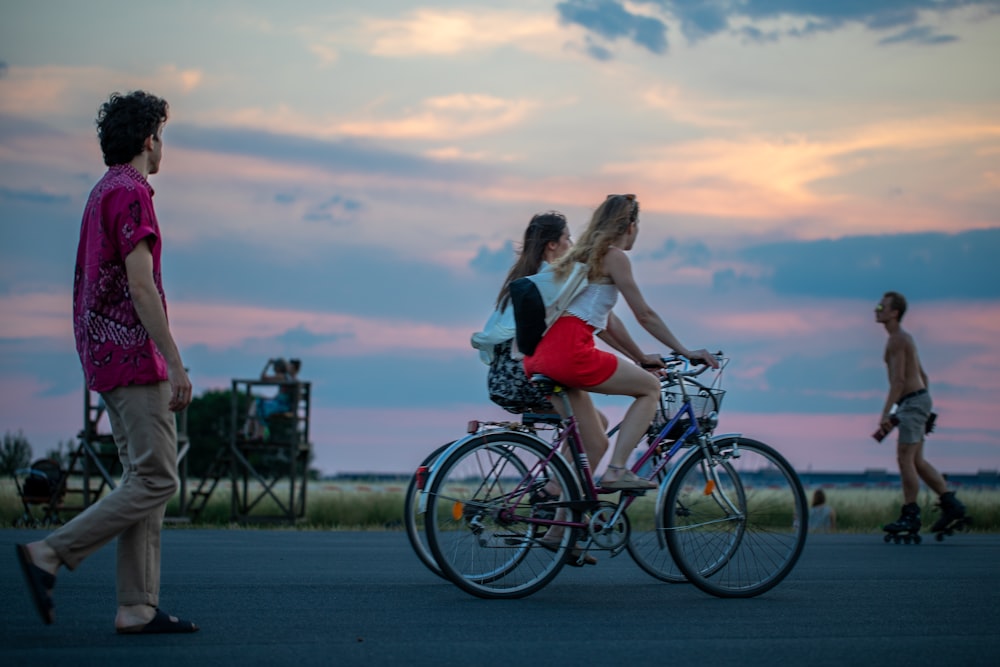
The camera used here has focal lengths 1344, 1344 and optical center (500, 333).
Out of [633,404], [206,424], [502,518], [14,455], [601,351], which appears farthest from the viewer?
[206,424]

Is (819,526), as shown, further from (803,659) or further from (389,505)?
(803,659)

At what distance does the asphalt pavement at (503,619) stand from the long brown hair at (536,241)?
1993 mm

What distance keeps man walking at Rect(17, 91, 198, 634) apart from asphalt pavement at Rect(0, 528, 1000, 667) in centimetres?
34

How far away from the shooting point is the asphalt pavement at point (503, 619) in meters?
5.48

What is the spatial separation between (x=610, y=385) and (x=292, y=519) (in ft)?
47.7

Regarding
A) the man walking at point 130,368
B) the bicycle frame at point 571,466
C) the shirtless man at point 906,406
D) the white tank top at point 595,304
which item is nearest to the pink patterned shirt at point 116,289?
the man walking at point 130,368

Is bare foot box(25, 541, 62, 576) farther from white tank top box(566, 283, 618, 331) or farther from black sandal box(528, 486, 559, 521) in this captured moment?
white tank top box(566, 283, 618, 331)

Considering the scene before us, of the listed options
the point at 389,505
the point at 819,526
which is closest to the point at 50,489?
the point at 389,505

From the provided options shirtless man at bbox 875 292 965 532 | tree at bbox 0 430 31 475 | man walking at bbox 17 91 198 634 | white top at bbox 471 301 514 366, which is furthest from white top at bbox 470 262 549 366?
tree at bbox 0 430 31 475

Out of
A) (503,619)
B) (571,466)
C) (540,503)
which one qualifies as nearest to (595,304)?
(571,466)

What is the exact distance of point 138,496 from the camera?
5.84m

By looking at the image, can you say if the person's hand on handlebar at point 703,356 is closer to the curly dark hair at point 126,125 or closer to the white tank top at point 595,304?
the white tank top at point 595,304

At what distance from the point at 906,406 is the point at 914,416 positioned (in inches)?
5.0

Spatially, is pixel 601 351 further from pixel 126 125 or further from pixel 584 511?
pixel 126 125
